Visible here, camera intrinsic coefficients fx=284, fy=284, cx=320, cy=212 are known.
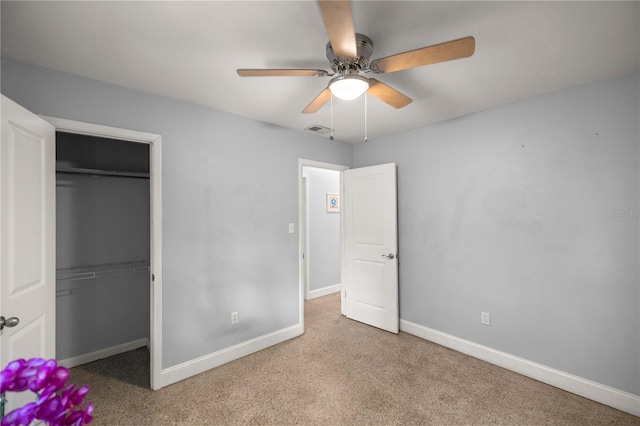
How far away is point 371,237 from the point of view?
12.0 ft

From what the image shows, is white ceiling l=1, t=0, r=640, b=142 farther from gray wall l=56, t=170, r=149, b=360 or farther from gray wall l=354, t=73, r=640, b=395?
gray wall l=56, t=170, r=149, b=360

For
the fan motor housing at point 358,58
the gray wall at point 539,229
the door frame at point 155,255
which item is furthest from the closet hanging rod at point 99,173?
the gray wall at point 539,229

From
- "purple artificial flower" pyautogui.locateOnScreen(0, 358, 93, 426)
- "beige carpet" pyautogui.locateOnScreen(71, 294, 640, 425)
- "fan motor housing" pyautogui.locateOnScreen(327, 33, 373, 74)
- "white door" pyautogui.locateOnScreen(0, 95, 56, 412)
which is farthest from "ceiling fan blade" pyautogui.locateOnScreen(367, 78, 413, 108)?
"beige carpet" pyautogui.locateOnScreen(71, 294, 640, 425)

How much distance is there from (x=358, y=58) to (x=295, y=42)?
1.30 feet

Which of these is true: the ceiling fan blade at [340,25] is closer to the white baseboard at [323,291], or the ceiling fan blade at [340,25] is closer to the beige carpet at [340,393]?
the beige carpet at [340,393]

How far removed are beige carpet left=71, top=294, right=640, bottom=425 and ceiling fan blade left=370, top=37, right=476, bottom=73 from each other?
230 cm

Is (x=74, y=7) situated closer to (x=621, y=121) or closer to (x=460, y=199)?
(x=460, y=199)

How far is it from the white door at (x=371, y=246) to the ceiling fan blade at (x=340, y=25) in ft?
7.20

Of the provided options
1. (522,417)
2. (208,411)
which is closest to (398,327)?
(522,417)

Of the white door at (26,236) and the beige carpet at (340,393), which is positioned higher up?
the white door at (26,236)

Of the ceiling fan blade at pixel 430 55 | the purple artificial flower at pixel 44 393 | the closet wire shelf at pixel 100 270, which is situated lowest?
the closet wire shelf at pixel 100 270

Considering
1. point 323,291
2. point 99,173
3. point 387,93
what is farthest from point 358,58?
point 323,291

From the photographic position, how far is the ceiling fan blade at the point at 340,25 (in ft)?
3.57

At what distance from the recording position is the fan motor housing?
160cm
